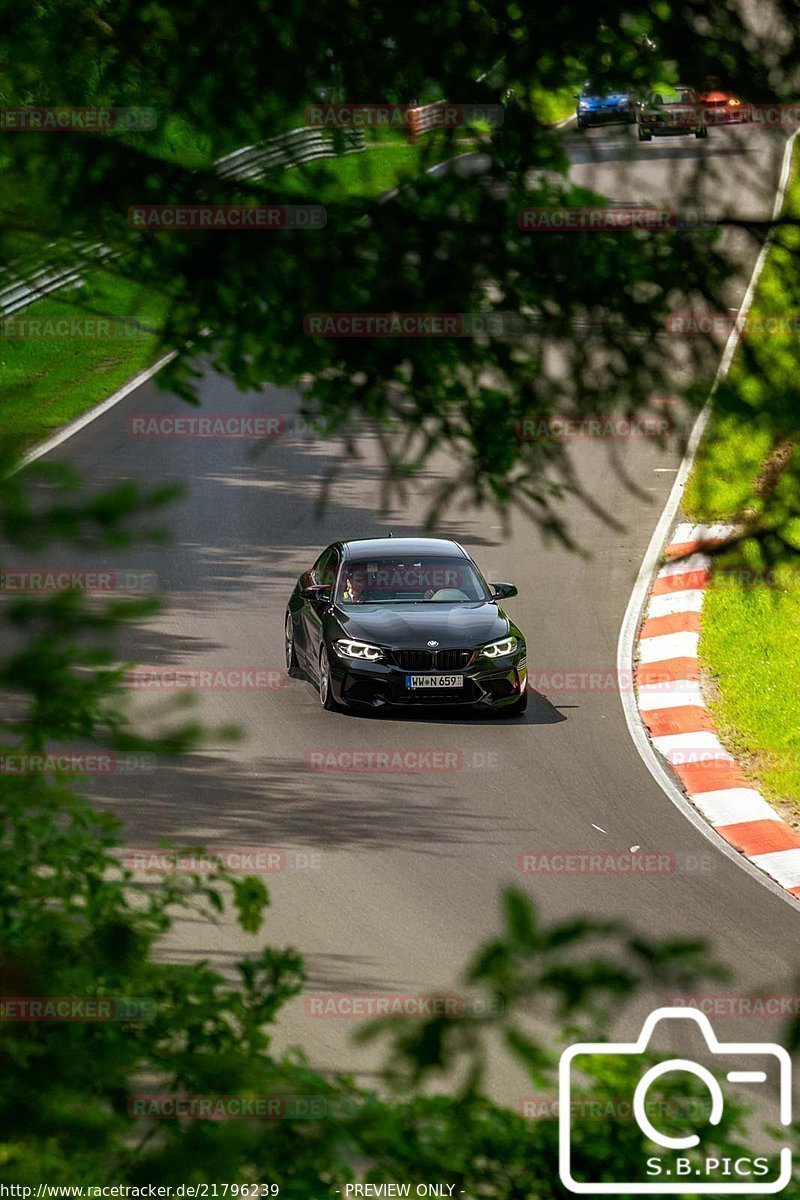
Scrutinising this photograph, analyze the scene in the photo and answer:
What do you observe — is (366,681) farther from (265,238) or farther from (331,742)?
(265,238)

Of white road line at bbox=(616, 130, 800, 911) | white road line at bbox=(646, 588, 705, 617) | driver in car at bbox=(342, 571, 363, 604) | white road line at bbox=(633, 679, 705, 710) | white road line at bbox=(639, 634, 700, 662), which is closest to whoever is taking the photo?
white road line at bbox=(616, 130, 800, 911)

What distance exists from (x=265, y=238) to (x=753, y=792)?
32.5ft

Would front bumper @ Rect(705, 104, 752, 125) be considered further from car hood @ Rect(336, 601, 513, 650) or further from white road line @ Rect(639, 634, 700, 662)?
white road line @ Rect(639, 634, 700, 662)

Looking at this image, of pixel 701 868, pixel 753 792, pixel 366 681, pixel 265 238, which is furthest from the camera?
pixel 366 681

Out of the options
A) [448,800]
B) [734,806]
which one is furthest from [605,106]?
[734,806]

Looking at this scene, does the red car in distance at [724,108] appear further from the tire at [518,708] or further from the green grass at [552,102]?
the tire at [518,708]

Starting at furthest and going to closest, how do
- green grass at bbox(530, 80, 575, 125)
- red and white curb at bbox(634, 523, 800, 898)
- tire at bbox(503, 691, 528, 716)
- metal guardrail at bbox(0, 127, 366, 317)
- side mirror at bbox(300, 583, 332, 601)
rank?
side mirror at bbox(300, 583, 332, 601) → tire at bbox(503, 691, 528, 716) → red and white curb at bbox(634, 523, 800, 898) → green grass at bbox(530, 80, 575, 125) → metal guardrail at bbox(0, 127, 366, 317)

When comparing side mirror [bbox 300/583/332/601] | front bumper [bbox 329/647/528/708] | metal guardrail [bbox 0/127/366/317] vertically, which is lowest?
front bumper [bbox 329/647/528/708]

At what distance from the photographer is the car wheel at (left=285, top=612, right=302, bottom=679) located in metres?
15.5

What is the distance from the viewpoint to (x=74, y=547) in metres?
2.90

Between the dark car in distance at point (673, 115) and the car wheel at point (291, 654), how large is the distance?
11836mm

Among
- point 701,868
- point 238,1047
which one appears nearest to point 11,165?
point 238,1047

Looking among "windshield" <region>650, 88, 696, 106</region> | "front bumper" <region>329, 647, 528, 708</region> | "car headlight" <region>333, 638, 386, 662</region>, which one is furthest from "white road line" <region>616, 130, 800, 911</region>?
"car headlight" <region>333, 638, 386, 662</region>

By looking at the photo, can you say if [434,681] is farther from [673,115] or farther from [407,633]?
[673,115]
